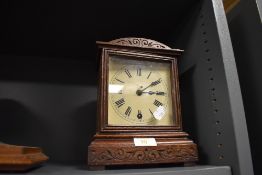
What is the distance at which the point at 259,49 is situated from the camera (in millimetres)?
706

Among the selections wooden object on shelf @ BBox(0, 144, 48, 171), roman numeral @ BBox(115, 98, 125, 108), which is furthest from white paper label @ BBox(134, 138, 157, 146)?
wooden object on shelf @ BBox(0, 144, 48, 171)

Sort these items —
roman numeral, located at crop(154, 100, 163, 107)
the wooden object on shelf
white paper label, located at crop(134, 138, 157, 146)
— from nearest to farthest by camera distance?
the wooden object on shelf → white paper label, located at crop(134, 138, 157, 146) → roman numeral, located at crop(154, 100, 163, 107)

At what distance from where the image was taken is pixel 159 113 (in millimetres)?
737

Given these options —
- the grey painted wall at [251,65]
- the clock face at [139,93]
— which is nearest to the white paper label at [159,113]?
the clock face at [139,93]

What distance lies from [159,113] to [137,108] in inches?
2.6

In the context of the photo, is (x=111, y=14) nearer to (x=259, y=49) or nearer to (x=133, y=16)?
(x=133, y=16)

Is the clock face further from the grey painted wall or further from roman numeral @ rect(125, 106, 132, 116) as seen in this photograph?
the grey painted wall

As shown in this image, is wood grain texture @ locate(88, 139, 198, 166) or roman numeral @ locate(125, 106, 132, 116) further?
roman numeral @ locate(125, 106, 132, 116)

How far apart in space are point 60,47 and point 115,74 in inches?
13.2

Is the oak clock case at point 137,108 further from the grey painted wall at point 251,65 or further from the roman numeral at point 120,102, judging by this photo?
the grey painted wall at point 251,65

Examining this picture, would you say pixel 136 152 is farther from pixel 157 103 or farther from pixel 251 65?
pixel 251 65

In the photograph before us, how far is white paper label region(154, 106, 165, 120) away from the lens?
2.40ft

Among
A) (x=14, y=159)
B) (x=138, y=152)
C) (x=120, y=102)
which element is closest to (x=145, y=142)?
(x=138, y=152)

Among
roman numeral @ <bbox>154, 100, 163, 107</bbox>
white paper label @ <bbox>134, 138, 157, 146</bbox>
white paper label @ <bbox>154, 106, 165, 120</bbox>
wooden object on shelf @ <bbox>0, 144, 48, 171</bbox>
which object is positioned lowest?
wooden object on shelf @ <bbox>0, 144, 48, 171</bbox>
